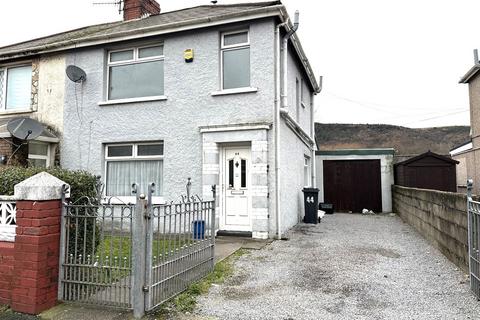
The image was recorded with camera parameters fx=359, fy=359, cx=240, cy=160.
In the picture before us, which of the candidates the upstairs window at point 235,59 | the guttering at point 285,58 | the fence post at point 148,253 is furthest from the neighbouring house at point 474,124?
the fence post at point 148,253

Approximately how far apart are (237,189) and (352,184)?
8183 millimetres

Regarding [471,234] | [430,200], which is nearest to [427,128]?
[430,200]

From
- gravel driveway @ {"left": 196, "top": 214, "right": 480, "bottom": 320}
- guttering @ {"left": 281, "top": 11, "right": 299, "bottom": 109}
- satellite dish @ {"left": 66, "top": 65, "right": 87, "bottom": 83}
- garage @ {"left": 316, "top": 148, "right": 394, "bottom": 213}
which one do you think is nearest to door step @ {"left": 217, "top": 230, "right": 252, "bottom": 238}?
gravel driveway @ {"left": 196, "top": 214, "right": 480, "bottom": 320}

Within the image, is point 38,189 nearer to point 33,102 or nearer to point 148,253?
point 148,253

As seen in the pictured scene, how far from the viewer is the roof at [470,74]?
53.9 ft

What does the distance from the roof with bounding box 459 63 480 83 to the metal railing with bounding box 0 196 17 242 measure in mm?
18566

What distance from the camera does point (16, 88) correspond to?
37.9 ft

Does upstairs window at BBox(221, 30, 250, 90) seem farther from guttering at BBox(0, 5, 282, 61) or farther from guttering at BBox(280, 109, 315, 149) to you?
guttering at BBox(280, 109, 315, 149)

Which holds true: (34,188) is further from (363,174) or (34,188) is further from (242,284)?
(363,174)

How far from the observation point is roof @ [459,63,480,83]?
16442 millimetres

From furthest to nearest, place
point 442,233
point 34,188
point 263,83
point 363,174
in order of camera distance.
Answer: point 363,174
point 263,83
point 442,233
point 34,188

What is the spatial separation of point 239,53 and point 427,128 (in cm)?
4542

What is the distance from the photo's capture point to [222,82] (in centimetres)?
923

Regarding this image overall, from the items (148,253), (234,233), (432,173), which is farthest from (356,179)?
(148,253)
